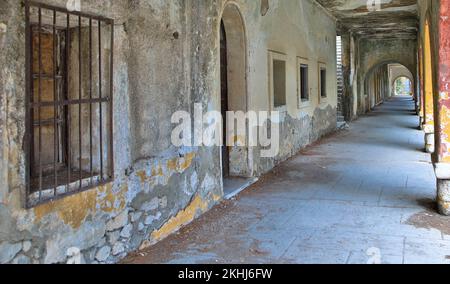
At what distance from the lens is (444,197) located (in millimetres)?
5629

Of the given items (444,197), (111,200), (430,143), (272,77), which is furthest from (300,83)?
(111,200)

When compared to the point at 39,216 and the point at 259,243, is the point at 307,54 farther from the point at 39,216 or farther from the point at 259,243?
the point at 39,216

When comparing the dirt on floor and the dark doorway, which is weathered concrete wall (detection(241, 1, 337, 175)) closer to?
the dark doorway

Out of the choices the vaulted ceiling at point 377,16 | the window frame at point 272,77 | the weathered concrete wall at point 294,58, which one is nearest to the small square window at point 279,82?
the window frame at point 272,77

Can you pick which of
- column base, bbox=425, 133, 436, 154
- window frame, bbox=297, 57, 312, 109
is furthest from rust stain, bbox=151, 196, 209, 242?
column base, bbox=425, 133, 436, 154

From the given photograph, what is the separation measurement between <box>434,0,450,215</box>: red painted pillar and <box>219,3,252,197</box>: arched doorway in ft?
9.35

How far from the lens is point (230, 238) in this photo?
16.1 ft

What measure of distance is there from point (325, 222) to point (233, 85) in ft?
9.76

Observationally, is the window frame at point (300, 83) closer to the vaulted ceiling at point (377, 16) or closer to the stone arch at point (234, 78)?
the vaulted ceiling at point (377, 16)

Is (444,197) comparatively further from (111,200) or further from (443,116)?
(111,200)

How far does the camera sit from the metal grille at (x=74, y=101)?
3.65m

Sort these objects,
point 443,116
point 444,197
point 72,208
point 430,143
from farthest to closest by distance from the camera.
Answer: point 430,143 < point 443,116 < point 444,197 < point 72,208

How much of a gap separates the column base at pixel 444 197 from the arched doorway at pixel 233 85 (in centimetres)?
297

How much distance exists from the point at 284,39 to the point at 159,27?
533cm
